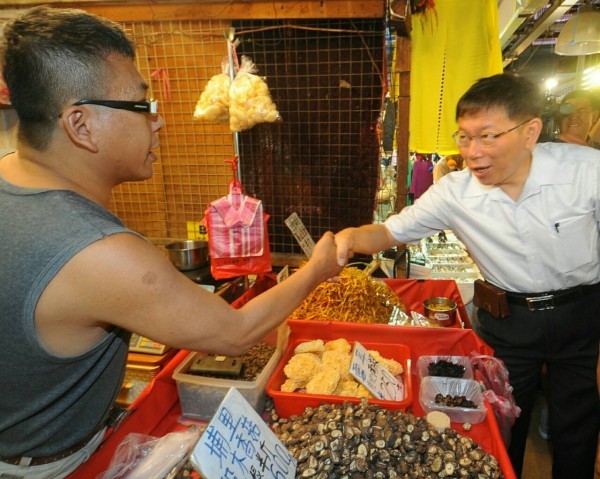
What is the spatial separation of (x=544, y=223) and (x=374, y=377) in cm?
130

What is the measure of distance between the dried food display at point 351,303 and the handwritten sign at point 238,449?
1.15 meters

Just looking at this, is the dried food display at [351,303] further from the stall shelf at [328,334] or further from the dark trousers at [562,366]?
the dark trousers at [562,366]

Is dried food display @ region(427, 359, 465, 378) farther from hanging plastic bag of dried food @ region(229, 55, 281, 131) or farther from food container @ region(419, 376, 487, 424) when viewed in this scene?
hanging plastic bag of dried food @ region(229, 55, 281, 131)

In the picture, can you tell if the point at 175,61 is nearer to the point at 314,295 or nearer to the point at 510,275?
the point at 314,295

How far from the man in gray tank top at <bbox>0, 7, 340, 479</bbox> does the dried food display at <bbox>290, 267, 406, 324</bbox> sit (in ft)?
4.00

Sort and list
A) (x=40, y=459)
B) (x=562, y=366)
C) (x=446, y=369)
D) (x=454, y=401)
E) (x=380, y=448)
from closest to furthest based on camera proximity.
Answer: (x=40, y=459)
(x=380, y=448)
(x=454, y=401)
(x=446, y=369)
(x=562, y=366)

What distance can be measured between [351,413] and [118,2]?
365 cm

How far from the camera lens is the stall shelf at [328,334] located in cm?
142

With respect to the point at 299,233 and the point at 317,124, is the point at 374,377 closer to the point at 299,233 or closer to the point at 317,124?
the point at 299,233

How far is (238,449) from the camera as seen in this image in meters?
1.15

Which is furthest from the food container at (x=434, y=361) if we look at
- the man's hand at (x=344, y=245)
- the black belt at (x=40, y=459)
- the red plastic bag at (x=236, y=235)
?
the black belt at (x=40, y=459)

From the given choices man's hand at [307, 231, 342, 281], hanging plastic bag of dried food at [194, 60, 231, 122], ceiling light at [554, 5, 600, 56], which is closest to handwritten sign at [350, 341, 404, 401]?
man's hand at [307, 231, 342, 281]

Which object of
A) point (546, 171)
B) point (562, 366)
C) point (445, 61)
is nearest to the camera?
point (546, 171)

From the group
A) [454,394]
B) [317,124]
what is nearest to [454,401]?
[454,394]
